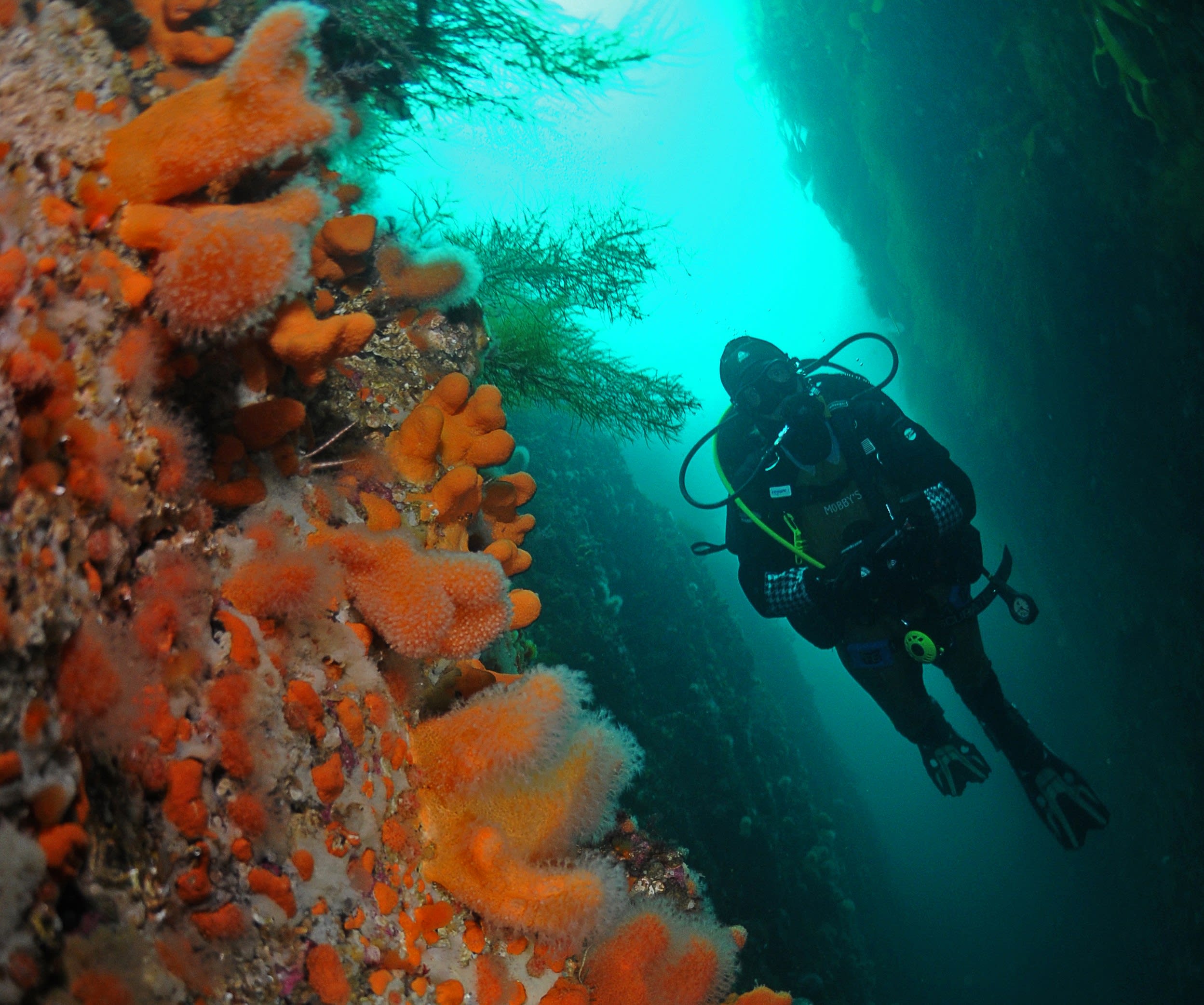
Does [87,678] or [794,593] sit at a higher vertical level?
[87,678]

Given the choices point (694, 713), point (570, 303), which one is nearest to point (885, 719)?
point (694, 713)

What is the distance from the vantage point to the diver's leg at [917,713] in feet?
15.9

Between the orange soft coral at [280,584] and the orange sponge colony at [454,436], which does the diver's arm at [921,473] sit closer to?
the orange sponge colony at [454,436]

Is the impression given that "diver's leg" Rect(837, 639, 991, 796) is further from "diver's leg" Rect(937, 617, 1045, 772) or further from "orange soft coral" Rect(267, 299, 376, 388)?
"orange soft coral" Rect(267, 299, 376, 388)

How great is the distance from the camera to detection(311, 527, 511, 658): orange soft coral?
5.40ft

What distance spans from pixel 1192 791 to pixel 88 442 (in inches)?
463

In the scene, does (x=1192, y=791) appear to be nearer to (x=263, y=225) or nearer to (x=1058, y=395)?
(x=1058, y=395)

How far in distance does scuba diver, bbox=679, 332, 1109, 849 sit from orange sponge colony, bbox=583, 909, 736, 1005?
3295 millimetres

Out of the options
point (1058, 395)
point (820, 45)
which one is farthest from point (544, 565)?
point (820, 45)

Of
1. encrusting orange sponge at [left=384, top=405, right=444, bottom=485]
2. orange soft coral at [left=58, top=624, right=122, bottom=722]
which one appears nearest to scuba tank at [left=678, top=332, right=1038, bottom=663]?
encrusting orange sponge at [left=384, top=405, right=444, bottom=485]

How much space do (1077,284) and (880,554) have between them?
5.34 meters

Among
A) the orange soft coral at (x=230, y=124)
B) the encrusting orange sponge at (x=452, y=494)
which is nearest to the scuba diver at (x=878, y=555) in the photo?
A: the encrusting orange sponge at (x=452, y=494)

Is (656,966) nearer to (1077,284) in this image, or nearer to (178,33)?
(178,33)

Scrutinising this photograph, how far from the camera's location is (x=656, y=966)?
1924mm
